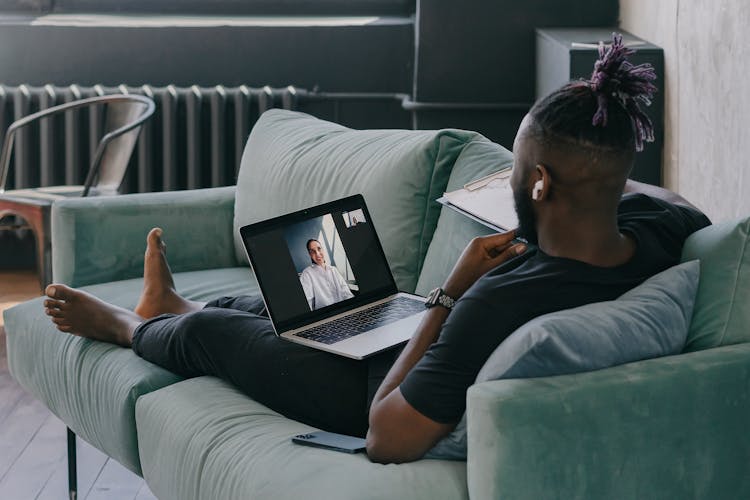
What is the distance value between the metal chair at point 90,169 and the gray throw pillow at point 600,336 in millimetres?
2633

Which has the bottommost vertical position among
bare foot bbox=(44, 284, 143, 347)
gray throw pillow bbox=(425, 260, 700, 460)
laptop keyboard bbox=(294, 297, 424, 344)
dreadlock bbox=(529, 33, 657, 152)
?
bare foot bbox=(44, 284, 143, 347)

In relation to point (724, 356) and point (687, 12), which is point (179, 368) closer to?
point (724, 356)

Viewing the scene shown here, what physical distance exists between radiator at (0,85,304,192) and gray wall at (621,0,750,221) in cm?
177

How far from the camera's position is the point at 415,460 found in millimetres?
1543

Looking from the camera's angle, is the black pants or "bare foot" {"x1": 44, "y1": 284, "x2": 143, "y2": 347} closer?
the black pants

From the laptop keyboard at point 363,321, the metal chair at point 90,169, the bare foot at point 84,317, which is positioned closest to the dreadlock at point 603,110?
the laptop keyboard at point 363,321

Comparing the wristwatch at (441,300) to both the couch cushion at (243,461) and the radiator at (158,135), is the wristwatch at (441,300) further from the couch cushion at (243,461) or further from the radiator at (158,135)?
the radiator at (158,135)

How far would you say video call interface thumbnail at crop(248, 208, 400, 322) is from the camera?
2.04 m

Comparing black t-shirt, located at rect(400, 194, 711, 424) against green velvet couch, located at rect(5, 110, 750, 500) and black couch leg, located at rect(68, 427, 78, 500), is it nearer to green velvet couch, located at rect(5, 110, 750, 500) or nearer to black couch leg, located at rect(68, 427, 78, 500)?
green velvet couch, located at rect(5, 110, 750, 500)

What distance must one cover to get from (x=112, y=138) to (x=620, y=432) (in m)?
2.80

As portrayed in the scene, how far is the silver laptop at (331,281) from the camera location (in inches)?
78.5

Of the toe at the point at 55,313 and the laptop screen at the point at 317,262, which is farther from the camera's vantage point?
the toe at the point at 55,313

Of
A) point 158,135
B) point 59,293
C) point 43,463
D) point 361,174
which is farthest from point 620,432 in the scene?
point 158,135

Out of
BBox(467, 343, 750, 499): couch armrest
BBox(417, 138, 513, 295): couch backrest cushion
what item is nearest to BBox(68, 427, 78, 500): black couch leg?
BBox(417, 138, 513, 295): couch backrest cushion
